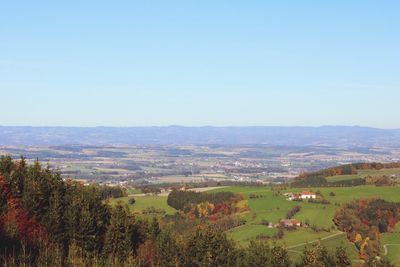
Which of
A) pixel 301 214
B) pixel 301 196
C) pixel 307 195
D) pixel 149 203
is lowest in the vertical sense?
pixel 149 203

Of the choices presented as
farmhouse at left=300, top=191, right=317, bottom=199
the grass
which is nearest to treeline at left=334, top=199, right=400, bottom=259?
the grass

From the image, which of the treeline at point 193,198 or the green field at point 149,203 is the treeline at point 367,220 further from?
the green field at point 149,203

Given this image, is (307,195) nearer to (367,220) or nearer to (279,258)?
(367,220)

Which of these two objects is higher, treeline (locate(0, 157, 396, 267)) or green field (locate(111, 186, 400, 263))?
treeline (locate(0, 157, 396, 267))

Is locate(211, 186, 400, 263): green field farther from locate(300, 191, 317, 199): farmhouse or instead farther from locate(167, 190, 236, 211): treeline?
locate(167, 190, 236, 211): treeline

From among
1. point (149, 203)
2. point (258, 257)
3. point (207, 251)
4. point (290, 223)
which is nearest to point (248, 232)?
point (290, 223)

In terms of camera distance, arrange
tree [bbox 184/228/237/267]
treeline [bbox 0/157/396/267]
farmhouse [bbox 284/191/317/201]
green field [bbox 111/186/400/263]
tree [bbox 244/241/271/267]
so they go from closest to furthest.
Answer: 1. treeline [bbox 0/157/396/267]
2. tree [bbox 244/241/271/267]
3. tree [bbox 184/228/237/267]
4. green field [bbox 111/186/400/263]
5. farmhouse [bbox 284/191/317/201]

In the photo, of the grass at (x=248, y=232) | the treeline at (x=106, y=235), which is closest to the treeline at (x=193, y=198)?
the grass at (x=248, y=232)
